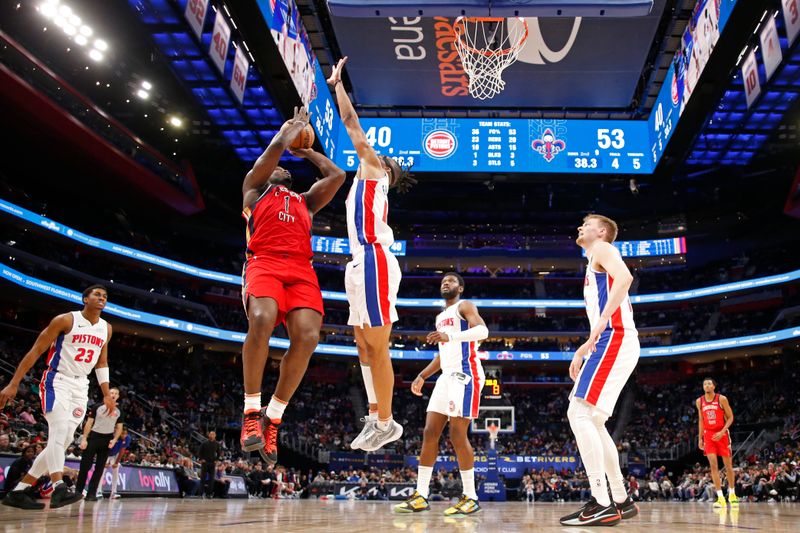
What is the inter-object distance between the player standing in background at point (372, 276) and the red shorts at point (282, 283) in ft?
0.95

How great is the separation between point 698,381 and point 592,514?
33875 mm

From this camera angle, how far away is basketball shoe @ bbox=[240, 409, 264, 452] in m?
3.86

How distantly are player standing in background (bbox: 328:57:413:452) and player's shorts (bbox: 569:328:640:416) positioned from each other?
1.42m

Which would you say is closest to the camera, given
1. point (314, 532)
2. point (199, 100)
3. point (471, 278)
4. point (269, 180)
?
point (314, 532)

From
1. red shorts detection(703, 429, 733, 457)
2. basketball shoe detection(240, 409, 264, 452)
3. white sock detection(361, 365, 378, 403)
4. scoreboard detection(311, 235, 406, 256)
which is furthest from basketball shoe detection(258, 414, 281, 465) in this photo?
scoreboard detection(311, 235, 406, 256)

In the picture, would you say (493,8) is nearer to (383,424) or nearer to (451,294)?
(451,294)

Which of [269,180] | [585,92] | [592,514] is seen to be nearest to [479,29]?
[585,92]

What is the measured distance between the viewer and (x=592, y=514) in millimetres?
4215

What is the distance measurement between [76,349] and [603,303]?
188 inches

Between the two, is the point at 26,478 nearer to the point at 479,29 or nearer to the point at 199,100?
the point at 479,29

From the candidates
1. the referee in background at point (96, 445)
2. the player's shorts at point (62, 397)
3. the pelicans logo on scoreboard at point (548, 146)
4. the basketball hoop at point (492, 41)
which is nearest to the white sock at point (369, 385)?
the player's shorts at point (62, 397)

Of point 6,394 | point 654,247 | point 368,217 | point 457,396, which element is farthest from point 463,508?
point 654,247

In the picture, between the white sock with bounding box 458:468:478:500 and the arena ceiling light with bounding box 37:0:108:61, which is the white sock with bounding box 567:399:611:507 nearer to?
the white sock with bounding box 458:468:478:500

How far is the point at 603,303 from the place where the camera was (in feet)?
15.3
